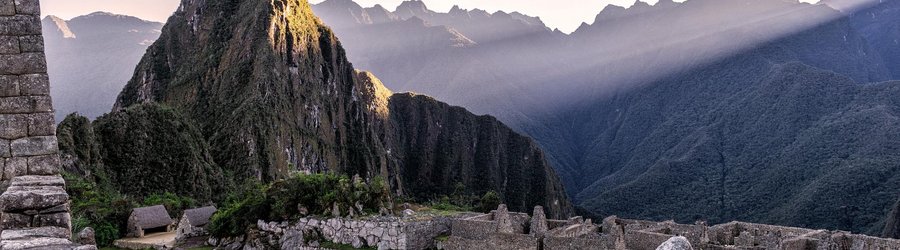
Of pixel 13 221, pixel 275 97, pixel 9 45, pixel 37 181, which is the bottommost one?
pixel 13 221

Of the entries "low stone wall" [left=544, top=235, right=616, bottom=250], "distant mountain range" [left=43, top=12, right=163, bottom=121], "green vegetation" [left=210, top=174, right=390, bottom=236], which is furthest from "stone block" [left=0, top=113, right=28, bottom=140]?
"distant mountain range" [left=43, top=12, right=163, bottom=121]

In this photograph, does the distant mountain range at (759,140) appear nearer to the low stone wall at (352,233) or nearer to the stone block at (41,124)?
the low stone wall at (352,233)

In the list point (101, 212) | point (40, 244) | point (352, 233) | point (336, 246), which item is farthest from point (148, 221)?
point (40, 244)

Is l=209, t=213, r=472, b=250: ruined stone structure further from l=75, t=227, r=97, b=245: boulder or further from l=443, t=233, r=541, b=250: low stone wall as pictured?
l=75, t=227, r=97, b=245: boulder

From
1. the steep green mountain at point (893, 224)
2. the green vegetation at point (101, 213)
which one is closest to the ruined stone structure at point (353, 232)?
the green vegetation at point (101, 213)

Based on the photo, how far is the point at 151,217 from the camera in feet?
125

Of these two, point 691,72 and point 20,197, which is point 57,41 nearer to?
point 691,72

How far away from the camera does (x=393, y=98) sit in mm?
184375

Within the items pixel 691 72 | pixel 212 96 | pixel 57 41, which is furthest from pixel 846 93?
pixel 57 41

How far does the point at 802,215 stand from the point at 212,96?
258 feet

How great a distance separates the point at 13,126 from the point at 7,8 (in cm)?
120

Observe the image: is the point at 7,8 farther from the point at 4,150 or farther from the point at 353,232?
the point at 353,232

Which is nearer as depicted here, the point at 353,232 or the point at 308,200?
the point at 353,232

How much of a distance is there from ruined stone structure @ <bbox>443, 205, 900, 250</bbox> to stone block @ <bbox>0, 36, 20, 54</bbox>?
19.1 metres
